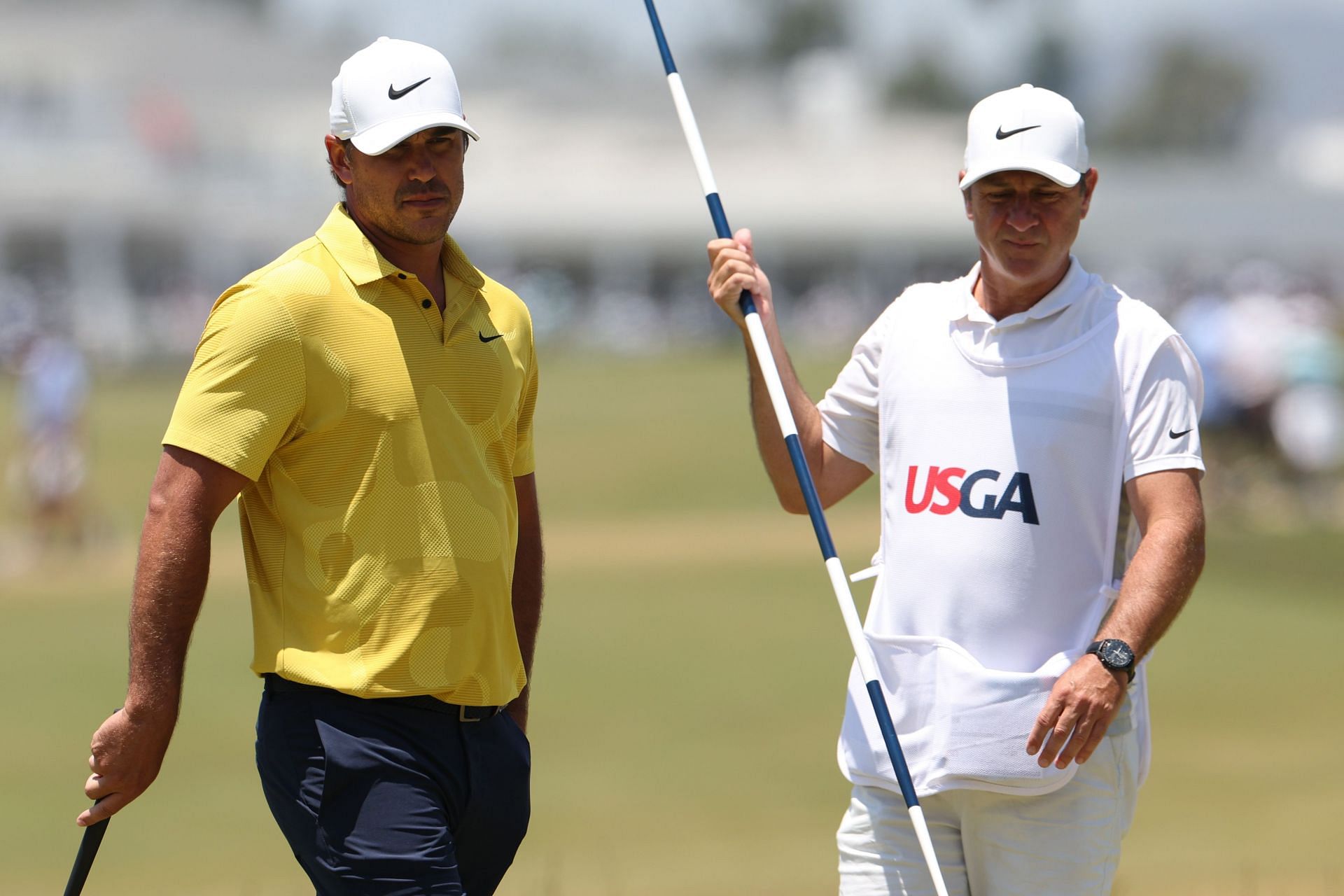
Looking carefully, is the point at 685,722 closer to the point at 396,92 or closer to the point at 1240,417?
the point at 396,92

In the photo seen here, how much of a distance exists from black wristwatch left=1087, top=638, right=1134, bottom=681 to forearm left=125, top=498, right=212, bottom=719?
169 cm

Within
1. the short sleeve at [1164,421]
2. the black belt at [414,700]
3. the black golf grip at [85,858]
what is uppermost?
the short sleeve at [1164,421]

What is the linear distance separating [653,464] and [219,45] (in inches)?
2389

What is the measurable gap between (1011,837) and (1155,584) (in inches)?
23.4

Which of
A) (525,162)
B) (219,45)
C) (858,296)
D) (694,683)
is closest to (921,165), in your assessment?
(858,296)

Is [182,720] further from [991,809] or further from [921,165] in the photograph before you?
[921,165]

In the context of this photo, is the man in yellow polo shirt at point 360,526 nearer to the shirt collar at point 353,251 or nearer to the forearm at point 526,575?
the shirt collar at point 353,251

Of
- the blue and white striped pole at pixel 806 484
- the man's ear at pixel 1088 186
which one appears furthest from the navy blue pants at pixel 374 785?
the man's ear at pixel 1088 186

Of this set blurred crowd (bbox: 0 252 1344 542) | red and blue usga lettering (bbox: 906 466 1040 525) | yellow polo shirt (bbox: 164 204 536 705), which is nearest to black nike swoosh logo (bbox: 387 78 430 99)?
yellow polo shirt (bbox: 164 204 536 705)

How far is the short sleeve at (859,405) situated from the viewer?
13.5 ft

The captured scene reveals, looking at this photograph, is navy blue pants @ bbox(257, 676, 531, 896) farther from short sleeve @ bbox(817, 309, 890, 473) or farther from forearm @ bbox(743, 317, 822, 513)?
short sleeve @ bbox(817, 309, 890, 473)

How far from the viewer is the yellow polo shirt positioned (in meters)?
3.46

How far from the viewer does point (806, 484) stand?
3898 millimetres

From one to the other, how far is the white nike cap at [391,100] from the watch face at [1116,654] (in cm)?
156
